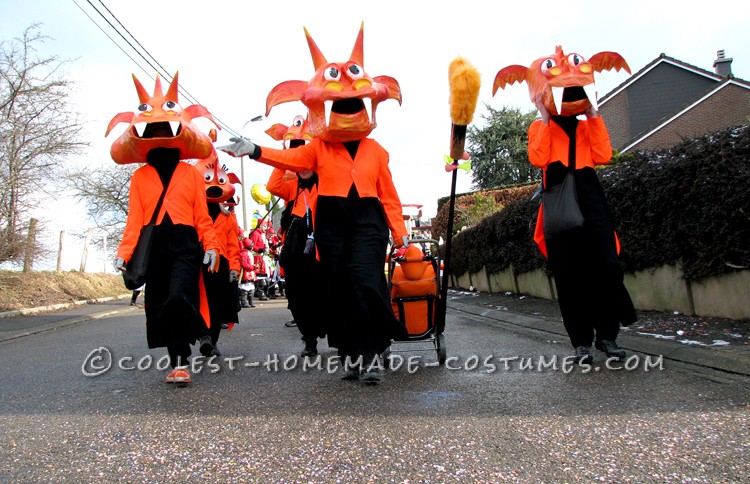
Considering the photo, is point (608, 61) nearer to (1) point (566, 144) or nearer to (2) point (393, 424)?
(1) point (566, 144)

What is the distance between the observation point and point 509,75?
15.8 ft

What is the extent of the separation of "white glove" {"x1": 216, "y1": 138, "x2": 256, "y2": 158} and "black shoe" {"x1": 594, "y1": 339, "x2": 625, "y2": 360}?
291 centimetres

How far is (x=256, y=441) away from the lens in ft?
8.81

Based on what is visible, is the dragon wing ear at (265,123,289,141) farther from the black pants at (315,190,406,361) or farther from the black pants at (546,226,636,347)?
the black pants at (546,226,636,347)

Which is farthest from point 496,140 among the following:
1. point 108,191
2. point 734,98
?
point 108,191

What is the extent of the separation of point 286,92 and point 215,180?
7.20ft

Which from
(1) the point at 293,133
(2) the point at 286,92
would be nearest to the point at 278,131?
(1) the point at 293,133

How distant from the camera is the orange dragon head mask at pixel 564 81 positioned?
4344 mm

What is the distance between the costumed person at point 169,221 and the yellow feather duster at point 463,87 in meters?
2.15

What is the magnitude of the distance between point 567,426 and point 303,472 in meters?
1.26

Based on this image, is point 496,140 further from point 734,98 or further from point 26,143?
point 26,143

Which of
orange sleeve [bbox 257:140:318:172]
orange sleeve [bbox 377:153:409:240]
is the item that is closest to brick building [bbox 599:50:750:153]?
orange sleeve [bbox 377:153:409:240]

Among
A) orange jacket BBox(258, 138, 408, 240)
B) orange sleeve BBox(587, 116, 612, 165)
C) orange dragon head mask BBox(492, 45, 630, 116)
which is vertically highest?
orange dragon head mask BBox(492, 45, 630, 116)

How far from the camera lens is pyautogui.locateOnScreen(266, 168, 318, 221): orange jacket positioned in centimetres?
523
